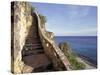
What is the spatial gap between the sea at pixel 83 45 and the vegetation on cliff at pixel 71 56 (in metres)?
0.05

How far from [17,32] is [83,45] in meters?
0.91

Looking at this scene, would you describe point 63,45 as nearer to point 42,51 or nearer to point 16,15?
point 42,51

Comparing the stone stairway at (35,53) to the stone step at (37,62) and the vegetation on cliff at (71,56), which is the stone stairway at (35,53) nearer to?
the stone step at (37,62)

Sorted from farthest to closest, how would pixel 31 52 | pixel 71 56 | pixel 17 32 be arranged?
pixel 71 56
pixel 31 52
pixel 17 32

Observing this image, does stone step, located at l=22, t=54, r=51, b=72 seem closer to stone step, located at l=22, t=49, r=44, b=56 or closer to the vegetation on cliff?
stone step, located at l=22, t=49, r=44, b=56

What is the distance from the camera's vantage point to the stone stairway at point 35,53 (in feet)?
8.83

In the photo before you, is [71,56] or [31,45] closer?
[31,45]

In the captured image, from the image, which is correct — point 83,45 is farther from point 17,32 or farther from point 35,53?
point 17,32

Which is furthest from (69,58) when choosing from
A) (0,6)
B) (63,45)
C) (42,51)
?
(0,6)

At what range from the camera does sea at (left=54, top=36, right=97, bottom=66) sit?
2.88 metres

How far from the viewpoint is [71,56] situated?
9.51 ft

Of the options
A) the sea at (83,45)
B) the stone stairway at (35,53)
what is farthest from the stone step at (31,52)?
the sea at (83,45)

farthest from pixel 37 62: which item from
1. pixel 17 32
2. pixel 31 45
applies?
pixel 17 32

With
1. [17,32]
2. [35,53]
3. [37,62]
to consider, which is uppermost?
[17,32]
